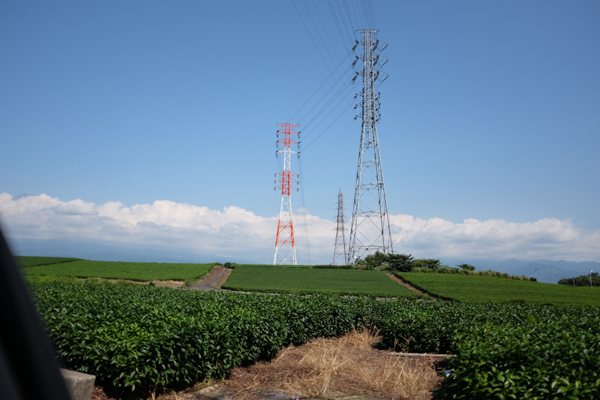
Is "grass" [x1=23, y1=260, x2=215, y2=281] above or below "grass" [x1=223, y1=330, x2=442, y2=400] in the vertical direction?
above

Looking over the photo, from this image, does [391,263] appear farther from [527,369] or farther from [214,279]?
[527,369]

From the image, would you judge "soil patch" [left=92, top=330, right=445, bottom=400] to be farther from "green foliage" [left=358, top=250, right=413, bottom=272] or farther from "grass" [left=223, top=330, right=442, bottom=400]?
"green foliage" [left=358, top=250, right=413, bottom=272]

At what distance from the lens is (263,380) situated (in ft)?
30.0

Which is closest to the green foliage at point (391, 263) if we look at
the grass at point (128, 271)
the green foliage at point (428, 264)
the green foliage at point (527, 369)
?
the green foliage at point (428, 264)

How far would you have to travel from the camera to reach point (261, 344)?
10.4 metres

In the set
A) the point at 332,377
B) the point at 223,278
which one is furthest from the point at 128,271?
the point at 332,377

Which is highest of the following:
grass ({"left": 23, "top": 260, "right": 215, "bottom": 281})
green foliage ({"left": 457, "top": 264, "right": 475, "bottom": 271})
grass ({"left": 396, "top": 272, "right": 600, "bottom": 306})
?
green foliage ({"left": 457, "top": 264, "right": 475, "bottom": 271})

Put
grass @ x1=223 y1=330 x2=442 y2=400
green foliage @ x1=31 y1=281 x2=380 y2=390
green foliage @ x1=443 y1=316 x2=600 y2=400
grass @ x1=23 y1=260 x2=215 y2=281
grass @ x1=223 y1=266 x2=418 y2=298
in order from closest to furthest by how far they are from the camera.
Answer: green foliage @ x1=443 y1=316 x2=600 y2=400 → green foliage @ x1=31 y1=281 x2=380 y2=390 → grass @ x1=223 y1=330 x2=442 y2=400 → grass @ x1=223 y1=266 x2=418 y2=298 → grass @ x1=23 y1=260 x2=215 y2=281

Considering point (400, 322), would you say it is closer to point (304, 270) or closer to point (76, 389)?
point (76, 389)

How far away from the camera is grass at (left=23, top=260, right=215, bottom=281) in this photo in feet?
128

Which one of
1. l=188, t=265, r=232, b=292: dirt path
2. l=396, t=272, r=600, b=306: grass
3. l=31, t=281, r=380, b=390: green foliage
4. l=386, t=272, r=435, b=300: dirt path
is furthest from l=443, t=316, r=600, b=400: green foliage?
l=188, t=265, r=232, b=292: dirt path

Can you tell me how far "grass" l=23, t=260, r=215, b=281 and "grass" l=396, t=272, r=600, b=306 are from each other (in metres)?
22.9

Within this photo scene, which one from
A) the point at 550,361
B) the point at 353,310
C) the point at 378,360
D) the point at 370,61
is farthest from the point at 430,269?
the point at 550,361

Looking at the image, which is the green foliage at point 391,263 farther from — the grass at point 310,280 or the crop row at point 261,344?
the crop row at point 261,344
